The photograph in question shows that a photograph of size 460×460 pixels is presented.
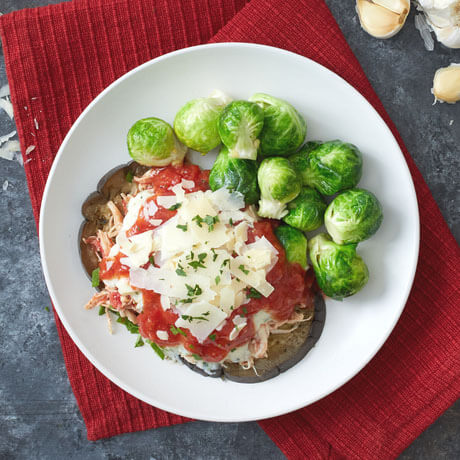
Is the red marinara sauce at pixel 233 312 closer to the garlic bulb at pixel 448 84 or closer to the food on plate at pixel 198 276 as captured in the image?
the food on plate at pixel 198 276

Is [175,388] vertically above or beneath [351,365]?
beneath

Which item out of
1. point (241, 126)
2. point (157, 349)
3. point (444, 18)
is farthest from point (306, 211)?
point (444, 18)

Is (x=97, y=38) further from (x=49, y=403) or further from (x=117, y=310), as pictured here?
(x=49, y=403)

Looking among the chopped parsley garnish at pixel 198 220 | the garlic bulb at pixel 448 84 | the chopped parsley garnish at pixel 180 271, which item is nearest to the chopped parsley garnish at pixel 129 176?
the chopped parsley garnish at pixel 198 220

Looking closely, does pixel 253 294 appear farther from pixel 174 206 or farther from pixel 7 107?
pixel 7 107

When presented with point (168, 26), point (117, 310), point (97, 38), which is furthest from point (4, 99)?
point (117, 310)
